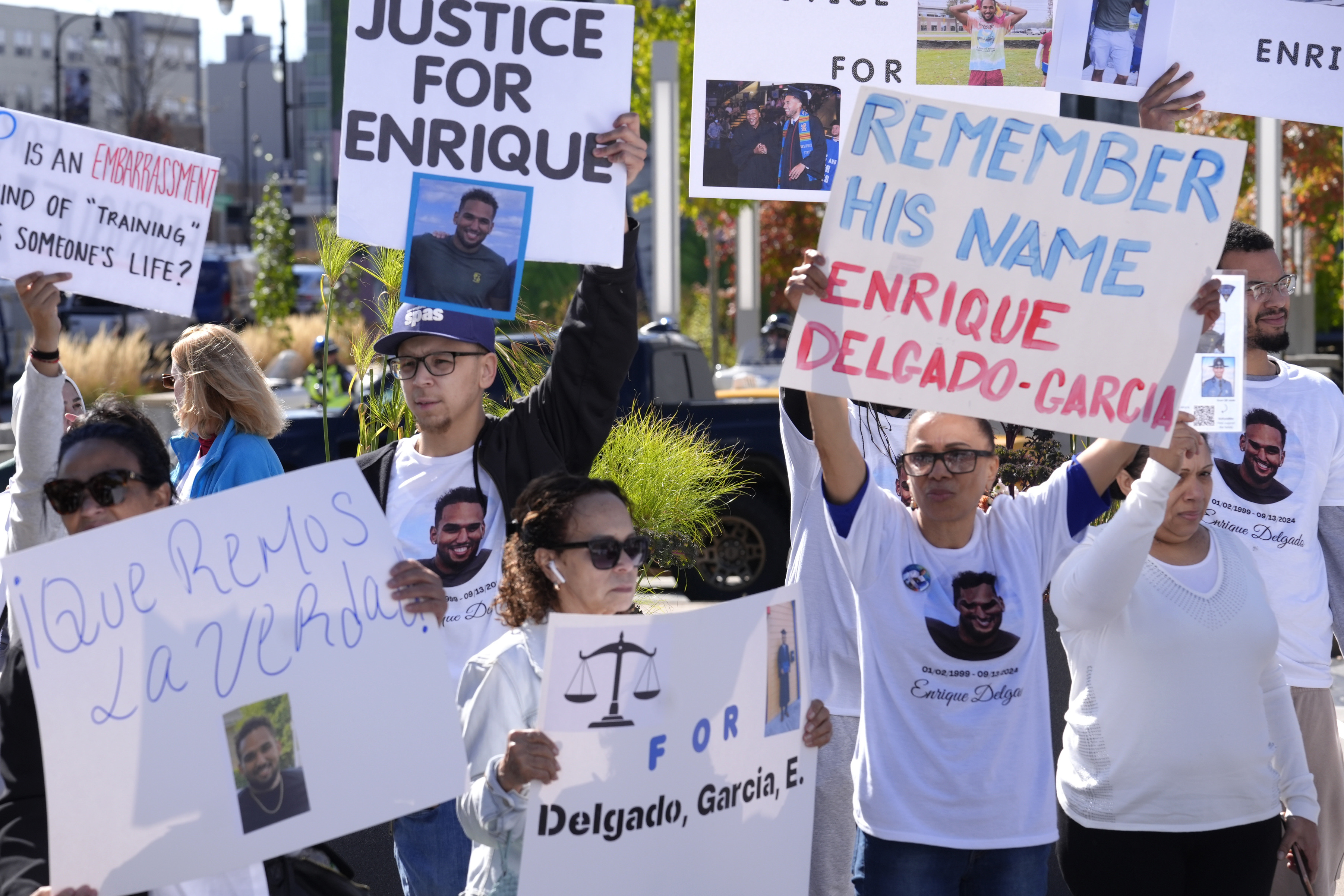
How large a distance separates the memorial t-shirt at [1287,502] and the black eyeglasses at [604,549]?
179cm

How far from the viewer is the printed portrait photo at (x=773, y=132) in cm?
395

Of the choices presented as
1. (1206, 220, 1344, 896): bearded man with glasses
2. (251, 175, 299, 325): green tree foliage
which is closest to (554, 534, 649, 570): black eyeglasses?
(1206, 220, 1344, 896): bearded man with glasses

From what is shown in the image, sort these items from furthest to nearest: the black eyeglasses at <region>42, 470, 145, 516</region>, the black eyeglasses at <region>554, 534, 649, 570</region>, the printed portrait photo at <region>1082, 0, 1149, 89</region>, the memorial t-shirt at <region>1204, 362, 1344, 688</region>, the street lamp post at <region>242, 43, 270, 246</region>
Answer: the street lamp post at <region>242, 43, 270, 246</region>, the printed portrait photo at <region>1082, 0, 1149, 89</region>, the memorial t-shirt at <region>1204, 362, 1344, 688</region>, the black eyeglasses at <region>554, 534, 649, 570</region>, the black eyeglasses at <region>42, 470, 145, 516</region>

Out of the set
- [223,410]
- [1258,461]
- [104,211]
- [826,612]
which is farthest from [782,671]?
[104,211]

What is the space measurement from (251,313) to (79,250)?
22522mm

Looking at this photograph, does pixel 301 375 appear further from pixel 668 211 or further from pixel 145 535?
pixel 145 535

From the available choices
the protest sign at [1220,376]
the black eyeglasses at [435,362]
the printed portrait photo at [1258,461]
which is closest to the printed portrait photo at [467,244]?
the black eyeglasses at [435,362]

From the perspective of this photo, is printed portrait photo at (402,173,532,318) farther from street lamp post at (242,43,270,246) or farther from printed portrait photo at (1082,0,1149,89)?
street lamp post at (242,43,270,246)

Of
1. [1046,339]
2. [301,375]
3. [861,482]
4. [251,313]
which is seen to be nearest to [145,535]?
[861,482]

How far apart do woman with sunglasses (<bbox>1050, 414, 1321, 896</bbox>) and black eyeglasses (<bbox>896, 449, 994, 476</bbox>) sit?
34 centimetres

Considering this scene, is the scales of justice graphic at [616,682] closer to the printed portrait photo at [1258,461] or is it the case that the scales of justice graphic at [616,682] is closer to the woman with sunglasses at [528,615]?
the woman with sunglasses at [528,615]

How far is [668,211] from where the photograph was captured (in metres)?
14.8

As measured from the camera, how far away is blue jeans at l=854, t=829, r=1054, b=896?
2.78 metres

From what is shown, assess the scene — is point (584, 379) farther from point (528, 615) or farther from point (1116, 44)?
point (1116, 44)
